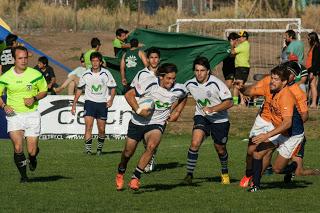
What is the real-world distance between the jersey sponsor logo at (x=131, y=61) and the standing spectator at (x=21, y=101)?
9.84 m

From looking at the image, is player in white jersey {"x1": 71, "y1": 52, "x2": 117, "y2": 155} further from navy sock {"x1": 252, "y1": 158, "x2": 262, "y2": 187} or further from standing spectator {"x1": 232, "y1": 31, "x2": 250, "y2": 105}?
navy sock {"x1": 252, "y1": 158, "x2": 262, "y2": 187}

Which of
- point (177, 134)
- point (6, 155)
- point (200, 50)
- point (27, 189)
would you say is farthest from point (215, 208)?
point (200, 50)

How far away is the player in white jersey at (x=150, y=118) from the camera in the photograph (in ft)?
49.4

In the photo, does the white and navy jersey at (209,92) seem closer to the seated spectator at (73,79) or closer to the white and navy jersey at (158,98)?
the white and navy jersey at (158,98)

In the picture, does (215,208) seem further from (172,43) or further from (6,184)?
(172,43)

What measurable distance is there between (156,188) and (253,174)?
5.18ft

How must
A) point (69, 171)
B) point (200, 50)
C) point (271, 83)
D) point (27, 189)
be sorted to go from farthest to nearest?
1. point (200, 50)
2. point (69, 171)
3. point (27, 189)
4. point (271, 83)

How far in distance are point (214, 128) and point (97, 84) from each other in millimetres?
5829

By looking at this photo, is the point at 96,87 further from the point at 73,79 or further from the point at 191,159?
the point at 73,79

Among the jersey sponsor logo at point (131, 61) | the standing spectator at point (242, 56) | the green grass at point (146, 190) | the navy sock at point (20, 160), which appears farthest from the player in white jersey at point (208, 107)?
the standing spectator at point (242, 56)

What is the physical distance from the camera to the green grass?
1378 cm

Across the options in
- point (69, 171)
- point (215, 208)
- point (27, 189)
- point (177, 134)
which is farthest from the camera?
point (177, 134)

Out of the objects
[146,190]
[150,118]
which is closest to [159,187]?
[146,190]

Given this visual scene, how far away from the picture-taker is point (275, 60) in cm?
3738
